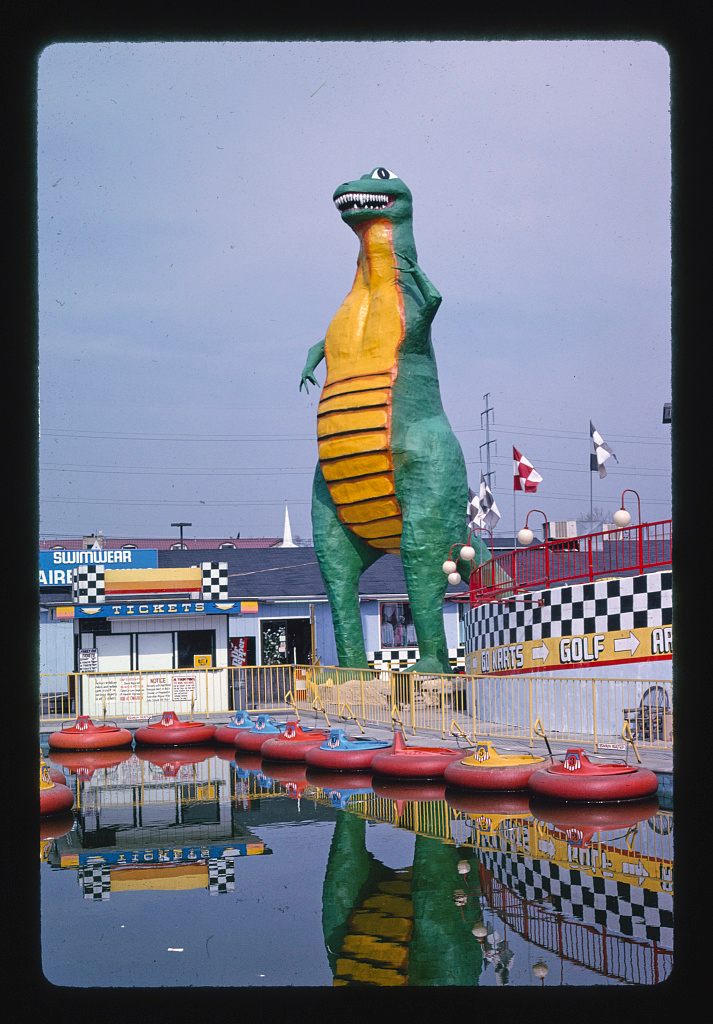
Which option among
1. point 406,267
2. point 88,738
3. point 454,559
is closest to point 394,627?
point 454,559

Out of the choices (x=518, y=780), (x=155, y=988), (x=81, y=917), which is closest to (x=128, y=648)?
(x=518, y=780)

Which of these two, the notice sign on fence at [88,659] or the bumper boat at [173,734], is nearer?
the bumper boat at [173,734]

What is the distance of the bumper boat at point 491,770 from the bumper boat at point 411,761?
16.7 inches

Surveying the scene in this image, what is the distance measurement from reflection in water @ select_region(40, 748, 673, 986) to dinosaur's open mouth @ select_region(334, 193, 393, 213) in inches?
292

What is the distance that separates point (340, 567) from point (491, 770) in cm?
662

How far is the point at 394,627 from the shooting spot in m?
Answer: 22.0

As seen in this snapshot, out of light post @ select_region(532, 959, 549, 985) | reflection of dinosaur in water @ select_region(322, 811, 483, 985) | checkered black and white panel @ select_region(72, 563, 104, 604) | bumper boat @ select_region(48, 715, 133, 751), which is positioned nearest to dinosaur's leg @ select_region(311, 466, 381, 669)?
bumper boat @ select_region(48, 715, 133, 751)

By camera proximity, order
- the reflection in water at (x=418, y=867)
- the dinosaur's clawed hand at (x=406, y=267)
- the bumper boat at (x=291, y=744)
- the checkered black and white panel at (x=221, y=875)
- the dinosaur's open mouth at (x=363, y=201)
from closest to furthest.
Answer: the reflection in water at (x=418, y=867), the checkered black and white panel at (x=221, y=875), the bumper boat at (x=291, y=744), the dinosaur's clawed hand at (x=406, y=267), the dinosaur's open mouth at (x=363, y=201)

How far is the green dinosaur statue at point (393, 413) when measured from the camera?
47.8 ft

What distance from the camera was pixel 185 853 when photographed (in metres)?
8.29

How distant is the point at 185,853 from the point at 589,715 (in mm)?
5327

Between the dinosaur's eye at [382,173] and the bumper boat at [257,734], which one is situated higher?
the dinosaur's eye at [382,173]

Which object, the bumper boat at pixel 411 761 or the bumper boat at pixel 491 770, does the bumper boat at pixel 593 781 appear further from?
the bumper boat at pixel 411 761

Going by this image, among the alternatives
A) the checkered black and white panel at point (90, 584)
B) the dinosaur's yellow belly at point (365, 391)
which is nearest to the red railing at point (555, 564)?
the dinosaur's yellow belly at point (365, 391)
